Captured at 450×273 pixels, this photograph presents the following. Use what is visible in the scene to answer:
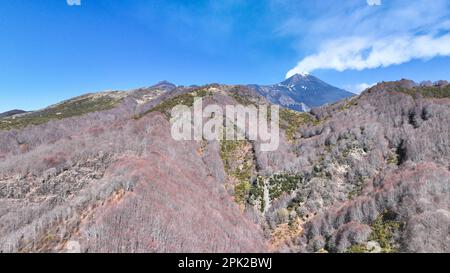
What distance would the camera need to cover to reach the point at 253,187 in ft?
341

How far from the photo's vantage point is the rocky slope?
6725cm

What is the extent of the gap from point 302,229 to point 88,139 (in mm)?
79652

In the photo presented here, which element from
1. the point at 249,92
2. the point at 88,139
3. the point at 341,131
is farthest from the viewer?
the point at 249,92

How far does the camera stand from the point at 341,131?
11725 cm

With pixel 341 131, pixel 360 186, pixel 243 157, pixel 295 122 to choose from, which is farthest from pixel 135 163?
pixel 295 122

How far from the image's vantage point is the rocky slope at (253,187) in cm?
6725

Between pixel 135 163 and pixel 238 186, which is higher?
pixel 135 163

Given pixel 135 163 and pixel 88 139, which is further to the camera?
pixel 88 139

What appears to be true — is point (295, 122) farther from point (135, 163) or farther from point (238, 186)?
A: point (135, 163)

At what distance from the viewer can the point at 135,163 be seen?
88.6m

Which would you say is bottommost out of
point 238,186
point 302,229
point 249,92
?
point 302,229
